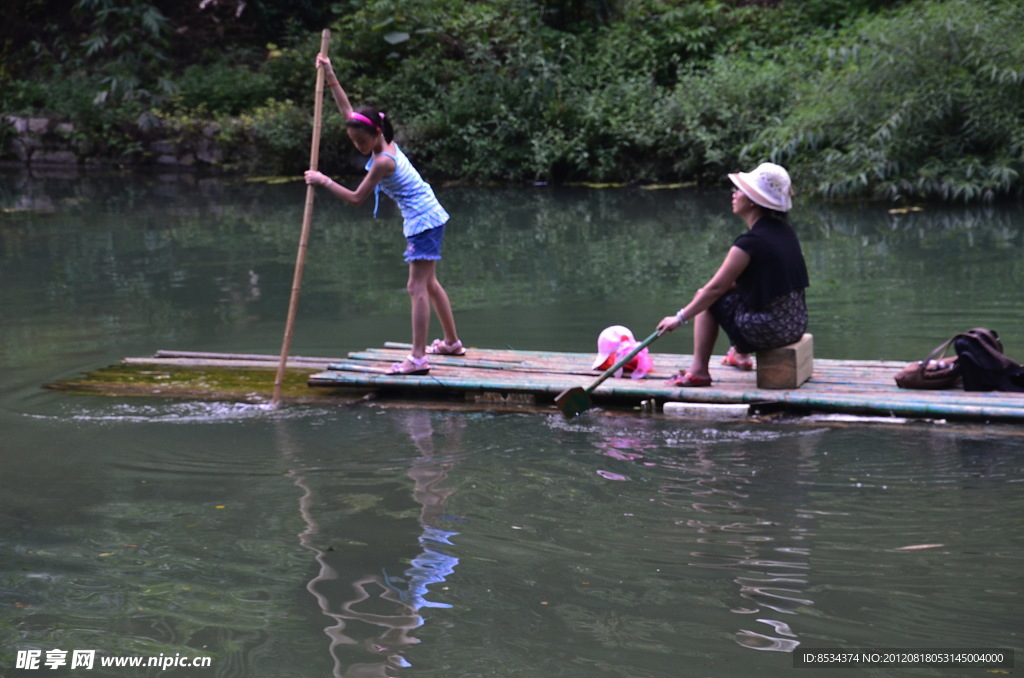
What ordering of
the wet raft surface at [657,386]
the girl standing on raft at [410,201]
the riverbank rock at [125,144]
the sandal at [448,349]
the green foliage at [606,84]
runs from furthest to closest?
the riverbank rock at [125,144] → the green foliage at [606,84] → the sandal at [448,349] → the girl standing on raft at [410,201] → the wet raft surface at [657,386]

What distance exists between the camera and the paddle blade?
565 centimetres

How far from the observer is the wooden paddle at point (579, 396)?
18.5 feet

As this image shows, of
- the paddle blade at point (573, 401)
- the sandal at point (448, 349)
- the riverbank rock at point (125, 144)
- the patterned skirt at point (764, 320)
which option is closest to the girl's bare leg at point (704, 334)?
the patterned skirt at point (764, 320)

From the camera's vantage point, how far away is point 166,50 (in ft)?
76.0

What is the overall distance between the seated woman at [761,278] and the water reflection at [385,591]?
55.5 inches

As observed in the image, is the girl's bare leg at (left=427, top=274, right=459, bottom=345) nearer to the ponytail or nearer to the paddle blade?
the ponytail

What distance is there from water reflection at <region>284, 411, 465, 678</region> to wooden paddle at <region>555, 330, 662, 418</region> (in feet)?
2.31

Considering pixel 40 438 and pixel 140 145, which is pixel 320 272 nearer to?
pixel 40 438

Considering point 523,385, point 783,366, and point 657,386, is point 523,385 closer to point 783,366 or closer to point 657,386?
point 657,386

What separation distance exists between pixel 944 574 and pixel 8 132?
20.7m

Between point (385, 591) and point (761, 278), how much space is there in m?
2.45

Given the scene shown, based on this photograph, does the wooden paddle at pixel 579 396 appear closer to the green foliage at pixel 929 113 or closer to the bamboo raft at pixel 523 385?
the bamboo raft at pixel 523 385

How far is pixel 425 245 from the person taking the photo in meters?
6.37

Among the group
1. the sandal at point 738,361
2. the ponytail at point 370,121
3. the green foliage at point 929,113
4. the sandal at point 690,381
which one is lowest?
the sandal at point 690,381
